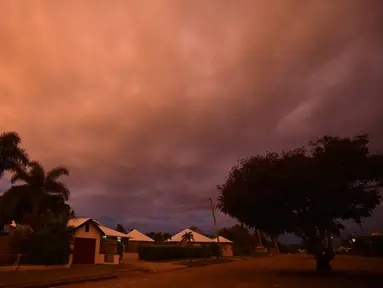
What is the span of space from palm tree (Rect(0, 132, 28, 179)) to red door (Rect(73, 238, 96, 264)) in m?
10.2

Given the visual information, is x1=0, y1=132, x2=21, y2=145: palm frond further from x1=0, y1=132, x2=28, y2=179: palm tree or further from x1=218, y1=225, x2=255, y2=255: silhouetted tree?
x1=218, y1=225, x2=255, y2=255: silhouetted tree

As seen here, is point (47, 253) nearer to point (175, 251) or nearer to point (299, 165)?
point (299, 165)

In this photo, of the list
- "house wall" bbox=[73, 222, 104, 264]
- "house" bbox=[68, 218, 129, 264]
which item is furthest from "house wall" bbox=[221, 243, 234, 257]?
"house wall" bbox=[73, 222, 104, 264]

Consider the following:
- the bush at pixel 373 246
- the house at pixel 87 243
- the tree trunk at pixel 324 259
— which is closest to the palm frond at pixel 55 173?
the house at pixel 87 243

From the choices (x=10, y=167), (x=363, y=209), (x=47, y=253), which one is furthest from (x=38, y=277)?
(x=363, y=209)

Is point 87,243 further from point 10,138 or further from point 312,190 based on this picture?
point 312,190

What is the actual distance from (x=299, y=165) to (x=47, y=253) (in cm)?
2051

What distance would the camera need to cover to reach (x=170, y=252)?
4994cm

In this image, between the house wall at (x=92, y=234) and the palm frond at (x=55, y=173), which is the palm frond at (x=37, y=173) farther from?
the house wall at (x=92, y=234)

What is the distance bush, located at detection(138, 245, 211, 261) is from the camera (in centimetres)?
4666

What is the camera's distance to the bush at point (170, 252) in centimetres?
4666

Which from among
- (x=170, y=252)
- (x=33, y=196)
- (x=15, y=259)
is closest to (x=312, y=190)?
(x=15, y=259)

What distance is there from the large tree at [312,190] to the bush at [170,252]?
74.5ft

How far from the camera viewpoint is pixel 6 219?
33438 mm
